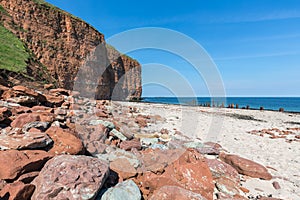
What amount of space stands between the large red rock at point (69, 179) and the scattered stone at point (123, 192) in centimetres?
21

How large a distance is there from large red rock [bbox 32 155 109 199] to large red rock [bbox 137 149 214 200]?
0.89 meters

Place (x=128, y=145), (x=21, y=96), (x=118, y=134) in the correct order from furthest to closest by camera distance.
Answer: (x=118, y=134) < (x=21, y=96) < (x=128, y=145)

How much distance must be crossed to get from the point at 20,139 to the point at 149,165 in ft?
7.83

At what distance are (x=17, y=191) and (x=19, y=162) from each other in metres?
0.46

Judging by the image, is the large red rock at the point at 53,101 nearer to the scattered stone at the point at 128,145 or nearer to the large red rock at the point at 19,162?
the scattered stone at the point at 128,145

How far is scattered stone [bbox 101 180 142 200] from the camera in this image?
241cm

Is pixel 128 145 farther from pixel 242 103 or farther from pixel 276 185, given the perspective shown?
pixel 242 103

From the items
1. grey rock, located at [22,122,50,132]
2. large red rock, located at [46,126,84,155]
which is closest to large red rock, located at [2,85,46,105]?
grey rock, located at [22,122,50,132]

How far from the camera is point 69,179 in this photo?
222cm

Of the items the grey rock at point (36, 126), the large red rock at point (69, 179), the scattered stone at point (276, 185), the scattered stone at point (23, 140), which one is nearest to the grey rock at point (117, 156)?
the large red rock at point (69, 179)

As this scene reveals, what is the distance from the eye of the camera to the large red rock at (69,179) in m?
2.10

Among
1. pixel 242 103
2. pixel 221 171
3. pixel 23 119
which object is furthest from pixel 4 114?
pixel 242 103

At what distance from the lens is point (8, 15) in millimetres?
18641

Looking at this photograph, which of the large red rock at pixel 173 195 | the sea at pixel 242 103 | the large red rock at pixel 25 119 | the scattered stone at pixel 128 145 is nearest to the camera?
the large red rock at pixel 173 195
